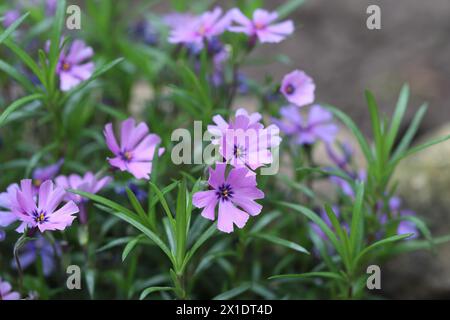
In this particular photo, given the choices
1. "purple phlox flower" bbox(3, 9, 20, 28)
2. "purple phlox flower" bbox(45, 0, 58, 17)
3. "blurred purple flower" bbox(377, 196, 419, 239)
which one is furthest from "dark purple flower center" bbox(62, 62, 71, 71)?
"blurred purple flower" bbox(377, 196, 419, 239)

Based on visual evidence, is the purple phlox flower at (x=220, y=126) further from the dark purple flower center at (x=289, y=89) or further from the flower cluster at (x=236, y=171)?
the dark purple flower center at (x=289, y=89)

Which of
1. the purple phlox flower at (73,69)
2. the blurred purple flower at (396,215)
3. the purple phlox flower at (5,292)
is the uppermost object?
the purple phlox flower at (73,69)

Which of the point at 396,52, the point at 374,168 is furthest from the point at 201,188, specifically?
the point at 396,52

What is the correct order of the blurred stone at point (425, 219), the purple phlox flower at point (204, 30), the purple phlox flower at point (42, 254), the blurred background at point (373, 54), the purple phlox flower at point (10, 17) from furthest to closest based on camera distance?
the blurred background at point (373, 54)
the purple phlox flower at point (10, 17)
the blurred stone at point (425, 219)
the purple phlox flower at point (42, 254)
the purple phlox flower at point (204, 30)

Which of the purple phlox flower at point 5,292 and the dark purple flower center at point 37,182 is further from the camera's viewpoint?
the dark purple flower center at point 37,182

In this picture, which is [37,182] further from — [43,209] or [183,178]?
[183,178]

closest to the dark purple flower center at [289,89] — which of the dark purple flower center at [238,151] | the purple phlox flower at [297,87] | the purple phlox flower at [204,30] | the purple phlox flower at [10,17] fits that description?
the purple phlox flower at [297,87]

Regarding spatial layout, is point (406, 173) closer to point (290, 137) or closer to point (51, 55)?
point (290, 137)
